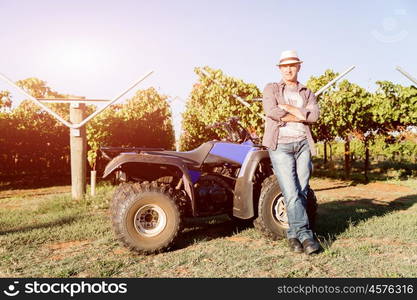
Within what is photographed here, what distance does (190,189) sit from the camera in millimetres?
4531

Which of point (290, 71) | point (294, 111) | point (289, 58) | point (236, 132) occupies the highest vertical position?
point (289, 58)

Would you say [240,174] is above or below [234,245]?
above

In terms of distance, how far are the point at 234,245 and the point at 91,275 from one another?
1774mm

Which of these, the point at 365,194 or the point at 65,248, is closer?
the point at 65,248

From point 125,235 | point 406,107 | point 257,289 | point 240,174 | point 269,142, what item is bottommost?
point 257,289

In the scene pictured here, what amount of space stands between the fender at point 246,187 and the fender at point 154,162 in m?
0.65

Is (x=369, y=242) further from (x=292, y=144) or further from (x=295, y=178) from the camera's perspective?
(x=292, y=144)

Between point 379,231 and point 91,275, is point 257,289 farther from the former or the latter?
point 379,231

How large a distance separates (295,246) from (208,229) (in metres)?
1.82

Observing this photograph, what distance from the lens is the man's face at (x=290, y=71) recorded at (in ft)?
14.1

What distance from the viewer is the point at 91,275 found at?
11.6ft

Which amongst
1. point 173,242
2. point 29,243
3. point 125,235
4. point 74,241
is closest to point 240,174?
point 173,242

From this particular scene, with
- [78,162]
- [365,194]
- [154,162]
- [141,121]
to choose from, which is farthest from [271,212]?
[141,121]

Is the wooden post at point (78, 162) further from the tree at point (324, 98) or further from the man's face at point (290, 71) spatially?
the tree at point (324, 98)
